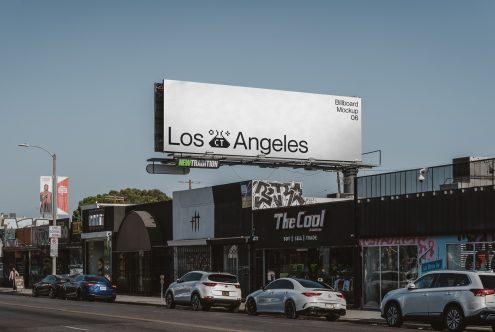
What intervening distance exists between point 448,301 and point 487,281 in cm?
120

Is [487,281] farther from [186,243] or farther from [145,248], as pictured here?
[145,248]

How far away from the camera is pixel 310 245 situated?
39.7 m

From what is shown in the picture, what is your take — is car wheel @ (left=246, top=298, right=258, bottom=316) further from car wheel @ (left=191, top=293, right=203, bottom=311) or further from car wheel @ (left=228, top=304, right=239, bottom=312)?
car wheel @ (left=191, top=293, right=203, bottom=311)

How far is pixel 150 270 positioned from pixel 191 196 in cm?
607

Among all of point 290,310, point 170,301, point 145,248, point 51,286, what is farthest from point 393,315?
point 51,286

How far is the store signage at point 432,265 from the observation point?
3250 centimetres

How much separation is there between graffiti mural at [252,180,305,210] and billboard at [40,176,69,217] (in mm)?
19633

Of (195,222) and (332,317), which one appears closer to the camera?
(332,317)

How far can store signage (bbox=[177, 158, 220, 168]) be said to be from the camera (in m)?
50.5

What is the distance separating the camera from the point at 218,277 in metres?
36.1

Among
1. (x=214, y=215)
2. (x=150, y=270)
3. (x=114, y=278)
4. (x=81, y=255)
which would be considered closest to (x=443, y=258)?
(x=214, y=215)

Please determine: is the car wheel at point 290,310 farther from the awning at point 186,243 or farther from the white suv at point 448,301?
the awning at point 186,243

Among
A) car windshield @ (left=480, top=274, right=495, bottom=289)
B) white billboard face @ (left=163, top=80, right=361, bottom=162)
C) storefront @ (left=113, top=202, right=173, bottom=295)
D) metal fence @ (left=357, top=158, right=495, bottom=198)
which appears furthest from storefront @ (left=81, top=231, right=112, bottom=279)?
car windshield @ (left=480, top=274, right=495, bottom=289)

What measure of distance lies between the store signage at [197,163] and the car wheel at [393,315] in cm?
2507
